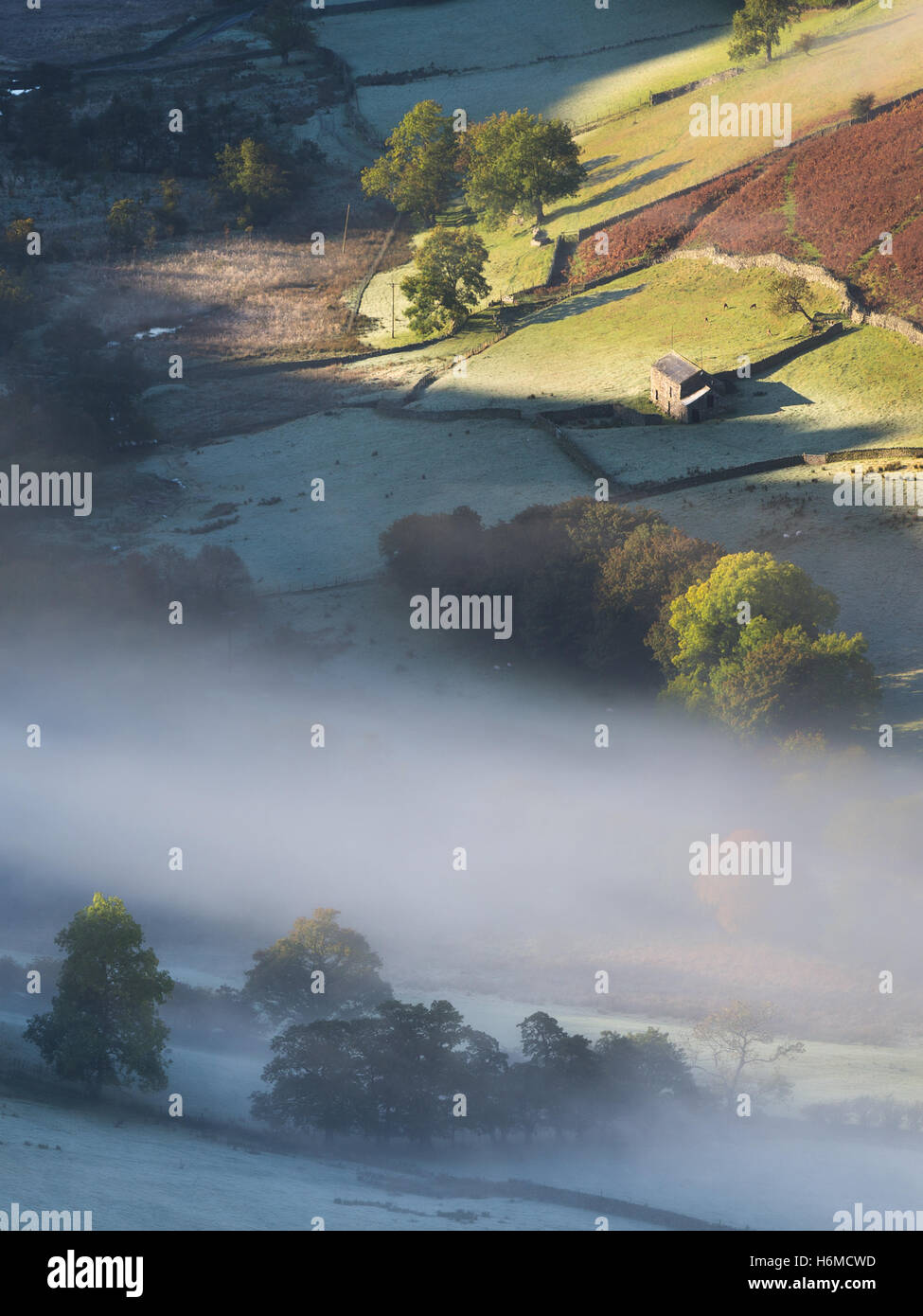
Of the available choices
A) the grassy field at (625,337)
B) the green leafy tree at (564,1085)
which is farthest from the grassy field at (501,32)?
the green leafy tree at (564,1085)

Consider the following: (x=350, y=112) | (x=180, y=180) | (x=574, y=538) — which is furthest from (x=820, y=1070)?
(x=350, y=112)

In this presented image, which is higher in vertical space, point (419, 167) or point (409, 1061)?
point (419, 167)

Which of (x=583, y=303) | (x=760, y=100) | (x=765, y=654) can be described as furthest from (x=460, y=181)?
(x=765, y=654)

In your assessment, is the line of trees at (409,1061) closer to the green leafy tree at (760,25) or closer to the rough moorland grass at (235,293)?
the rough moorland grass at (235,293)

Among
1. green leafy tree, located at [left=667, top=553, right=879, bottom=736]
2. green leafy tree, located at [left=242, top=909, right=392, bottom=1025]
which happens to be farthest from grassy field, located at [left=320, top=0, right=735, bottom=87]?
green leafy tree, located at [left=242, top=909, right=392, bottom=1025]

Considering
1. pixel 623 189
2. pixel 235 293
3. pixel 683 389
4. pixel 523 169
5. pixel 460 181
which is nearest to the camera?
pixel 683 389

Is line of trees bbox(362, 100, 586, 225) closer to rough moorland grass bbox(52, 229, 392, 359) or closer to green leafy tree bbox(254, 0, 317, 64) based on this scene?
rough moorland grass bbox(52, 229, 392, 359)

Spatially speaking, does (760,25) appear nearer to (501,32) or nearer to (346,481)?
(501,32)
